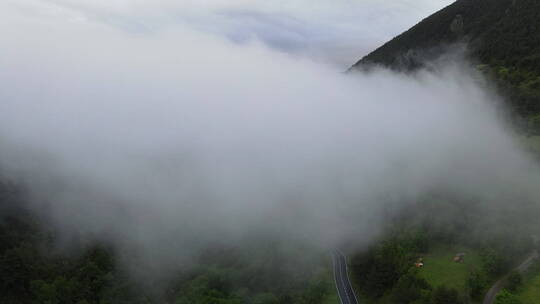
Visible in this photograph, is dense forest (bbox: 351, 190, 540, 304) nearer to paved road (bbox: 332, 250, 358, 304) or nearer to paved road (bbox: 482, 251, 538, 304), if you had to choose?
paved road (bbox: 482, 251, 538, 304)

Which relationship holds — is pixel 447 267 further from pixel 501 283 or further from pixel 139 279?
pixel 139 279

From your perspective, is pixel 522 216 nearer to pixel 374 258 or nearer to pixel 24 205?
pixel 374 258

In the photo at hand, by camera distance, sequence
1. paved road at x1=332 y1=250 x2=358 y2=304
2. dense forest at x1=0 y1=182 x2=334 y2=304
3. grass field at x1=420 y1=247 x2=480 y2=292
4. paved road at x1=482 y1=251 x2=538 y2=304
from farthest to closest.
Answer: dense forest at x1=0 y1=182 x2=334 y2=304
paved road at x1=332 y1=250 x2=358 y2=304
grass field at x1=420 y1=247 x2=480 y2=292
paved road at x1=482 y1=251 x2=538 y2=304

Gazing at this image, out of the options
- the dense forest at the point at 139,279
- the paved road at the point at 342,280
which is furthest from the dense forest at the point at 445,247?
the dense forest at the point at 139,279

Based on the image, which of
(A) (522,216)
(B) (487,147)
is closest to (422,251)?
(A) (522,216)

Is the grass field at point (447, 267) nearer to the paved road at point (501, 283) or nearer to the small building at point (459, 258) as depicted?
the small building at point (459, 258)

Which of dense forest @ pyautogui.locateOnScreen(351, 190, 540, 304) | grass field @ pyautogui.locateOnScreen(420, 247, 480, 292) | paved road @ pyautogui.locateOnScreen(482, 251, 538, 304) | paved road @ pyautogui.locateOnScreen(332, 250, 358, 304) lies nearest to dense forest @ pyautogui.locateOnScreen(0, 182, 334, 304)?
paved road @ pyautogui.locateOnScreen(332, 250, 358, 304)
